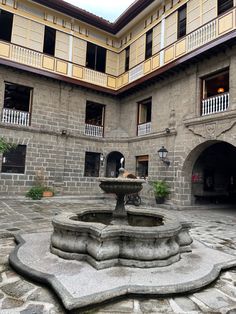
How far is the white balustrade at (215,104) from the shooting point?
29.5 feet

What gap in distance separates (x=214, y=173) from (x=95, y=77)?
28.3ft

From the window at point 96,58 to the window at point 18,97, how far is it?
407 cm

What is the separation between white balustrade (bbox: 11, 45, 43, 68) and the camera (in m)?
11.6

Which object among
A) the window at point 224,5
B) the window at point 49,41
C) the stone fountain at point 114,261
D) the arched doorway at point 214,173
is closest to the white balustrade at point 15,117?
the window at point 49,41

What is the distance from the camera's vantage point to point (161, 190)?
1062 centimetres

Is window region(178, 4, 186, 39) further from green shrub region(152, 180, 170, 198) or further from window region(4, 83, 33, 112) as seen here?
window region(4, 83, 33, 112)

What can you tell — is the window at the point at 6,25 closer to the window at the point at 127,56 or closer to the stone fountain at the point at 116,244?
the window at the point at 127,56

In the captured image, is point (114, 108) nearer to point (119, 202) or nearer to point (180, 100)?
point (180, 100)

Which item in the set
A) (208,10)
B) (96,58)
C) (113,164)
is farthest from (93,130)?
(208,10)

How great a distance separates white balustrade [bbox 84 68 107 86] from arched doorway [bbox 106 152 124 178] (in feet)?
14.2

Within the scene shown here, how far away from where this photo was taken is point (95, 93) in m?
14.2

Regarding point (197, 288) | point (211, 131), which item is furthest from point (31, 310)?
point (211, 131)

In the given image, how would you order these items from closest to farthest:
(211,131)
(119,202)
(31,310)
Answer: (31,310), (119,202), (211,131)

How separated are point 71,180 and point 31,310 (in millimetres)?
10664
